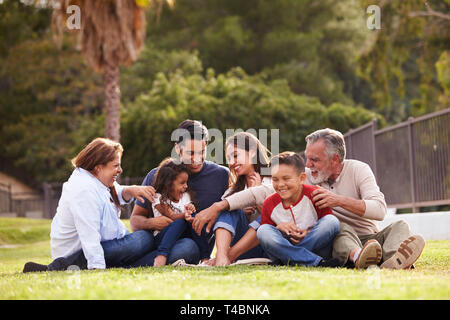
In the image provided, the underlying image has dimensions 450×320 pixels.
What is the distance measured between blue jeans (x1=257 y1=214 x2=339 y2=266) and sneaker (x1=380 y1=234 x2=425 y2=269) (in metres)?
0.52

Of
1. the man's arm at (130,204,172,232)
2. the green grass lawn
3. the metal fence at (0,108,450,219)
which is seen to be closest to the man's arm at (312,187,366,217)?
the green grass lawn

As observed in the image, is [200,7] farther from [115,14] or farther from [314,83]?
[115,14]

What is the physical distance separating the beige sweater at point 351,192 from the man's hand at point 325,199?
30 centimetres

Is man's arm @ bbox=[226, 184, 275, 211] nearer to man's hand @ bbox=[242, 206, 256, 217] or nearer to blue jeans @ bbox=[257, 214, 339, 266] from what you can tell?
man's hand @ bbox=[242, 206, 256, 217]

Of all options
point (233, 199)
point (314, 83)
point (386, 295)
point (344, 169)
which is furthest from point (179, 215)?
point (314, 83)

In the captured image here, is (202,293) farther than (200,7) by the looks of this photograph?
No

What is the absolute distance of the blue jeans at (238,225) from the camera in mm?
5938

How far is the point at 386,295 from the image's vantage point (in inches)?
144

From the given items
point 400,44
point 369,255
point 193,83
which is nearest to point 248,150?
point 369,255

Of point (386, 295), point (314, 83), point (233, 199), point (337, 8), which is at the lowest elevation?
point (386, 295)

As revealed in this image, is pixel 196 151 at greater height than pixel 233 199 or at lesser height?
greater

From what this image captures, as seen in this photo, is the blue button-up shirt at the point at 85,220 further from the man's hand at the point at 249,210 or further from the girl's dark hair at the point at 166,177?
the man's hand at the point at 249,210

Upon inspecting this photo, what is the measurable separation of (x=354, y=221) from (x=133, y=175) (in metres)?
20.9

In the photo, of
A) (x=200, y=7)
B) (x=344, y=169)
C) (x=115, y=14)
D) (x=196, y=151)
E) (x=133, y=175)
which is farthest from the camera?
(x=200, y=7)
